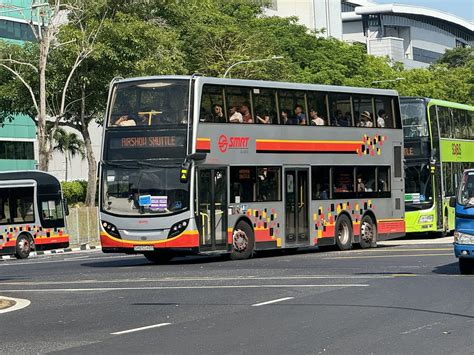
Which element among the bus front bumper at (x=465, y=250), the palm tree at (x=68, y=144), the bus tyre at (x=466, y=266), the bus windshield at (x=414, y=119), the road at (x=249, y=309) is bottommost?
the road at (x=249, y=309)

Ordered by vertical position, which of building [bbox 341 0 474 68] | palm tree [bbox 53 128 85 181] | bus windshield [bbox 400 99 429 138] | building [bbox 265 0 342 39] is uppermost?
building [bbox 341 0 474 68]

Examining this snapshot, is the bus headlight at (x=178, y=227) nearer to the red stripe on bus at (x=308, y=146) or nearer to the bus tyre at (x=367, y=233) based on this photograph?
the red stripe on bus at (x=308, y=146)

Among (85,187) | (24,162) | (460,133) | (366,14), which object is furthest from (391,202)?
(366,14)

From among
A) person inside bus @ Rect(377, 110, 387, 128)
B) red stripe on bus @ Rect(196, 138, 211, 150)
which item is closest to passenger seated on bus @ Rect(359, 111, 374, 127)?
person inside bus @ Rect(377, 110, 387, 128)

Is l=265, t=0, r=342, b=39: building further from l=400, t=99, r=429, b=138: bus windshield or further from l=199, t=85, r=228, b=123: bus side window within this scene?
l=199, t=85, r=228, b=123: bus side window

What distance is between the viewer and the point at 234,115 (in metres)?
27.7

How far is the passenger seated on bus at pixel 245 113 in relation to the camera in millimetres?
27906

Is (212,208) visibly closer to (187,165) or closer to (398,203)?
(187,165)

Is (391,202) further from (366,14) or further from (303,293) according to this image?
(366,14)

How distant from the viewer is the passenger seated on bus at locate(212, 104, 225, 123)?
27.0 metres

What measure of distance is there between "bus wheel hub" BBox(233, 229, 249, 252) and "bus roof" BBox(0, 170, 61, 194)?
15.3 metres

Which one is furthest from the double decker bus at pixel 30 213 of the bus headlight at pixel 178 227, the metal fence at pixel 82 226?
the bus headlight at pixel 178 227

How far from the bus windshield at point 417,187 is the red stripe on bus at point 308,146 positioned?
6.49 meters

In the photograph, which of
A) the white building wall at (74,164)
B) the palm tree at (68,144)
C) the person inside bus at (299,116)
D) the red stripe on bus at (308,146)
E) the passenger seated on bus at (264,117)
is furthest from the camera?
the white building wall at (74,164)
